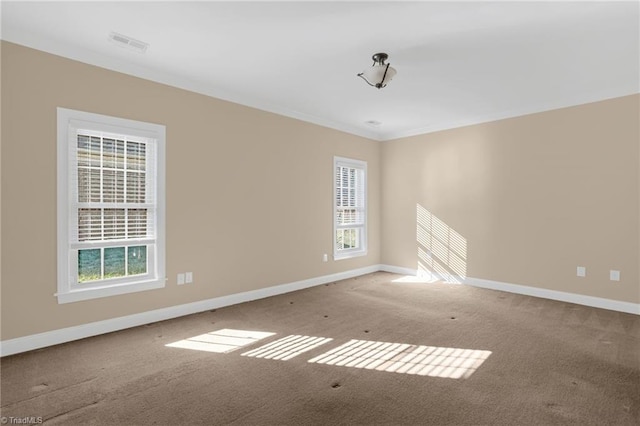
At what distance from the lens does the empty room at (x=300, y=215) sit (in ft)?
8.23

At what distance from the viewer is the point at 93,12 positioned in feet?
8.86

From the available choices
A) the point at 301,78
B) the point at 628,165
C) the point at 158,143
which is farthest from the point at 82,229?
the point at 628,165

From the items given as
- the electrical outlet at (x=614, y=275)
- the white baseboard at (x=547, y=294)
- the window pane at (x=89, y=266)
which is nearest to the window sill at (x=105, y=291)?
the window pane at (x=89, y=266)

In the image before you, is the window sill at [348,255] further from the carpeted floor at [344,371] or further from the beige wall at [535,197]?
the carpeted floor at [344,371]

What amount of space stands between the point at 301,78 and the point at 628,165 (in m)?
4.17

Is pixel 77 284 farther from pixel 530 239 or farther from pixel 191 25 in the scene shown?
pixel 530 239

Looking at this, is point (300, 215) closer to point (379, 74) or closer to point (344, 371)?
point (379, 74)

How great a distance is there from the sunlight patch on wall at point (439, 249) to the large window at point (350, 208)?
1.05 metres

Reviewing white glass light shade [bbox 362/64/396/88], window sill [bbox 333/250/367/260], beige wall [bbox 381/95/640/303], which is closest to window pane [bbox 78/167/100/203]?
white glass light shade [bbox 362/64/396/88]

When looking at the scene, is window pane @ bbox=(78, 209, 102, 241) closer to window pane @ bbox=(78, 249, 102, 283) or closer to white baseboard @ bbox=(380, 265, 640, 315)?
window pane @ bbox=(78, 249, 102, 283)

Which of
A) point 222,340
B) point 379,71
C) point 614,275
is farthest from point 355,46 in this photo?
point 614,275

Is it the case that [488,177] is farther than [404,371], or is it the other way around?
[488,177]

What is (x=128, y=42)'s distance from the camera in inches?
124

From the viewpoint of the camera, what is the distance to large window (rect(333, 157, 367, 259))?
615cm
